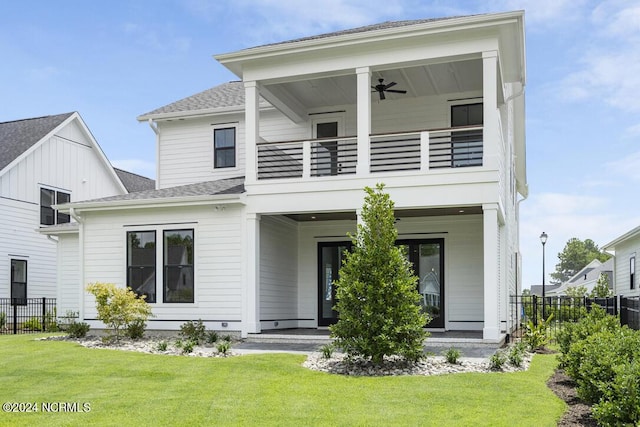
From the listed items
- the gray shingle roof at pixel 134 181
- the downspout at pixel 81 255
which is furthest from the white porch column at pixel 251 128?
the gray shingle roof at pixel 134 181

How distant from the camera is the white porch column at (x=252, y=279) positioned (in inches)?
587

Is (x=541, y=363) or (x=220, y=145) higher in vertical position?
(x=220, y=145)

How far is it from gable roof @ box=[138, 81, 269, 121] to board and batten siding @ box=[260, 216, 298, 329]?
4050 mm

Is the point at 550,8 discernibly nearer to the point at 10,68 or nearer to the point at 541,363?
the point at 541,363

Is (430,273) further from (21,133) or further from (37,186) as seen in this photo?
(21,133)

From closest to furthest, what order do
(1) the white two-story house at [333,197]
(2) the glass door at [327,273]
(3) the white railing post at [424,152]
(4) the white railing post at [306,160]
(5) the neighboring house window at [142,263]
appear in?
(1) the white two-story house at [333,197], (3) the white railing post at [424,152], (4) the white railing post at [306,160], (5) the neighboring house window at [142,263], (2) the glass door at [327,273]

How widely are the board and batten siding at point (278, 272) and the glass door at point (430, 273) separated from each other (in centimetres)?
293

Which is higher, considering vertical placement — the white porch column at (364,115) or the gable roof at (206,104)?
the gable roof at (206,104)

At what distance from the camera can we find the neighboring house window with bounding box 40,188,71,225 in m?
25.4

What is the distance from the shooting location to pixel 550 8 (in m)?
15.1

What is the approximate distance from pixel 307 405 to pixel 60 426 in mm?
2985

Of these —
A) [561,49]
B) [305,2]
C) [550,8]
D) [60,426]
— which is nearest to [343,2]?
[305,2]

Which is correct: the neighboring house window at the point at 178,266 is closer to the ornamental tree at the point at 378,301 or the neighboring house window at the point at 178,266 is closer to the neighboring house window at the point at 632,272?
the ornamental tree at the point at 378,301

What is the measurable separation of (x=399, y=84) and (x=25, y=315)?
16.2m
